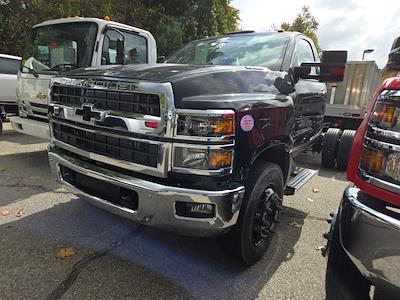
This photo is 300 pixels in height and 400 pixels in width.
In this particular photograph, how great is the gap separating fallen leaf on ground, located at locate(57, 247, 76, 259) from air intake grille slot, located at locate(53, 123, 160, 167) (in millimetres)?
898

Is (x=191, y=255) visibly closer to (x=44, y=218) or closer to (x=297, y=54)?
(x=44, y=218)

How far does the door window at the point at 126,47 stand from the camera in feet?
18.2

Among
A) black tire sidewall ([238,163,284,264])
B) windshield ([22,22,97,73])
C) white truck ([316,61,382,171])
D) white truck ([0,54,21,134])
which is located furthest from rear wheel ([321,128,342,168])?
white truck ([0,54,21,134])

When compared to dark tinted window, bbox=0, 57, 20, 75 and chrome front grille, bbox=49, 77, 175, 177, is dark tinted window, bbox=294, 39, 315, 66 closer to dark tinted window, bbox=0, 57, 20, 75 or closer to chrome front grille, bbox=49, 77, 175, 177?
chrome front grille, bbox=49, 77, 175, 177

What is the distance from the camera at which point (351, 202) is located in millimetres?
1727

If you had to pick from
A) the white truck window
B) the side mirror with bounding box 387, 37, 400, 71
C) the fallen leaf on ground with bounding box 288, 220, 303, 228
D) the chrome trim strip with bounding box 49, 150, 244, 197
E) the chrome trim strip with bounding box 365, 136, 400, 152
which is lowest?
the fallen leaf on ground with bounding box 288, 220, 303, 228

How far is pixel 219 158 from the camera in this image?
7.61ft

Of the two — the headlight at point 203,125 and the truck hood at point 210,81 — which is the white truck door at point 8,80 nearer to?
the truck hood at point 210,81

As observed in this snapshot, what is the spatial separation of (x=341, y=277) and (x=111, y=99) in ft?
6.18

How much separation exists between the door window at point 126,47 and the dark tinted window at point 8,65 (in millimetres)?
3995

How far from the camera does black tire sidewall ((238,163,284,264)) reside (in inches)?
103

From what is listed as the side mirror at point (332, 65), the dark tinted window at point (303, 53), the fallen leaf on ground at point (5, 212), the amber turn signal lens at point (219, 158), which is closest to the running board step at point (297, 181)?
the side mirror at point (332, 65)

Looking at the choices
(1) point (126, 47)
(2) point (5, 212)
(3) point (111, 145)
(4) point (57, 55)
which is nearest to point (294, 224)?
(3) point (111, 145)

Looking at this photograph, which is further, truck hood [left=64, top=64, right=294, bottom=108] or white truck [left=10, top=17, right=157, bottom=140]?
white truck [left=10, top=17, right=157, bottom=140]
